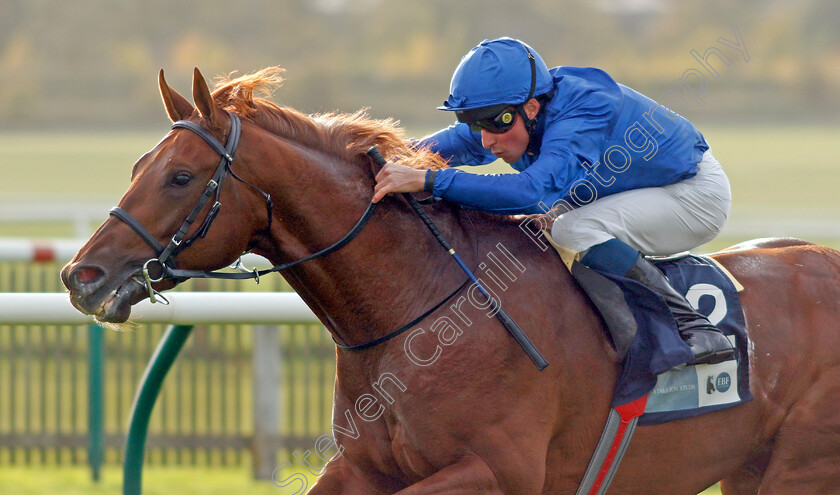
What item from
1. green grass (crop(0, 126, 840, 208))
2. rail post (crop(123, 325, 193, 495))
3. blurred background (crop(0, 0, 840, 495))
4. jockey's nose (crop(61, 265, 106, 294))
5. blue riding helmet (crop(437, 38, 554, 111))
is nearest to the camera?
jockey's nose (crop(61, 265, 106, 294))

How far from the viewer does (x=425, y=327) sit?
273 centimetres

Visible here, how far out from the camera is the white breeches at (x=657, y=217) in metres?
2.89

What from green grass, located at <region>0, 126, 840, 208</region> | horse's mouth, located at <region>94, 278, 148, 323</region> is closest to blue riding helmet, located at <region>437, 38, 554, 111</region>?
horse's mouth, located at <region>94, 278, 148, 323</region>

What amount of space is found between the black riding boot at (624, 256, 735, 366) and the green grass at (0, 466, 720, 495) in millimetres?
2669

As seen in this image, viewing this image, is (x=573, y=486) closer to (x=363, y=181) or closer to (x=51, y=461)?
(x=363, y=181)

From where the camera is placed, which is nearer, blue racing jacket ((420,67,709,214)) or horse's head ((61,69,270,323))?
horse's head ((61,69,270,323))

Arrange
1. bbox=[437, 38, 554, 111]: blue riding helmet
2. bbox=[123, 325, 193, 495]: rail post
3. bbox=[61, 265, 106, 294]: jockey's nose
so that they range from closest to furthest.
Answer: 1. bbox=[61, 265, 106, 294]: jockey's nose
2. bbox=[437, 38, 554, 111]: blue riding helmet
3. bbox=[123, 325, 193, 495]: rail post

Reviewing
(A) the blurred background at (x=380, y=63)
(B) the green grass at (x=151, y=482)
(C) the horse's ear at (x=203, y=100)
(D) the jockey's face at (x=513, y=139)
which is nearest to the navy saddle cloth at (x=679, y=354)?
(D) the jockey's face at (x=513, y=139)

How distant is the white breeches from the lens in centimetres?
289

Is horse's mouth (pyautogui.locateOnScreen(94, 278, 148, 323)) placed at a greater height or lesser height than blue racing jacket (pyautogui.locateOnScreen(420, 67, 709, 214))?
lesser

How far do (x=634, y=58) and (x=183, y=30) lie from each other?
2347 cm

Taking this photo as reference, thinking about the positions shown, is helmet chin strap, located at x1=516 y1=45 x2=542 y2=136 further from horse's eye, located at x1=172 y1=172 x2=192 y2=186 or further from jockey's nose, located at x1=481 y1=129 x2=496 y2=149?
Result: horse's eye, located at x1=172 y1=172 x2=192 y2=186

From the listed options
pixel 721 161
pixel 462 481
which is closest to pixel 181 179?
pixel 462 481

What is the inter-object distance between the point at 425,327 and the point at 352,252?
29 cm
